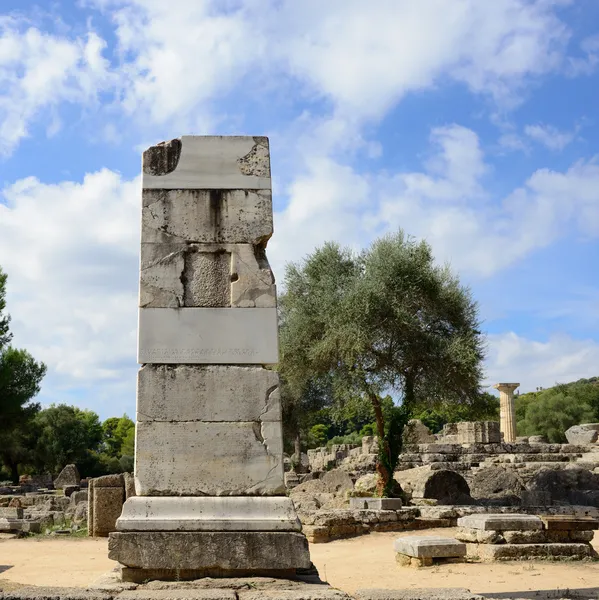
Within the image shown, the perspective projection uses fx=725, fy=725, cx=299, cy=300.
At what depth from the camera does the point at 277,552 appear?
548 cm

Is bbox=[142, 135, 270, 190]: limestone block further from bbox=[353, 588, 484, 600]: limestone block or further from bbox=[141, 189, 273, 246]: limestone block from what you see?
bbox=[353, 588, 484, 600]: limestone block

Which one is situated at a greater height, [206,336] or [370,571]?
[206,336]

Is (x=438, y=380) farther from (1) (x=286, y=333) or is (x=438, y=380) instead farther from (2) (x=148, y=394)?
(2) (x=148, y=394)

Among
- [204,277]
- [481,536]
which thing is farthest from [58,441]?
[204,277]

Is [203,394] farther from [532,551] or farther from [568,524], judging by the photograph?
[568,524]

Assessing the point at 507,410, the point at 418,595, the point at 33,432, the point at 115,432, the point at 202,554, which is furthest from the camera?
the point at 115,432

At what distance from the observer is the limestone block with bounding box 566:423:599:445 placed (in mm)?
31000

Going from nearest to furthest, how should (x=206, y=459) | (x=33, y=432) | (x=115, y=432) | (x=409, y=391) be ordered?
(x=206, y=459)
(x=409, y=391)
(x=33, y=432)
(x=115, y=432)

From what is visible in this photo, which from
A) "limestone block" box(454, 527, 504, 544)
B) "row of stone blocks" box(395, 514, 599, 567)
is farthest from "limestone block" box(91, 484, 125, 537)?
"limestone block" box(454, 527, 504, 544)

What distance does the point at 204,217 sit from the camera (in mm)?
6188

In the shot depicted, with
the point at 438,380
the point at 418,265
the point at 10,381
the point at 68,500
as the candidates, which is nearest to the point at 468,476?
the point at 438,380

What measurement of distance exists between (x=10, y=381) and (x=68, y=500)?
1502 centimetres

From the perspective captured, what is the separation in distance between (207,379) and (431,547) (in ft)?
17.1

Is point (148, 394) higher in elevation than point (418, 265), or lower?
lower
